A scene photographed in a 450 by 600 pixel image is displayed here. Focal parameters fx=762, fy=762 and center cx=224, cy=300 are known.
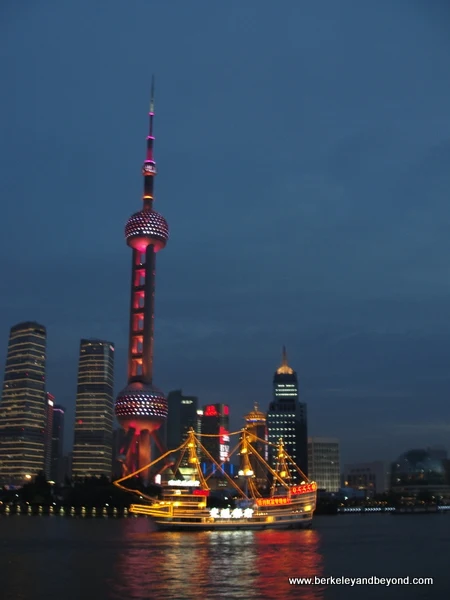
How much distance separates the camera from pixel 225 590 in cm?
5166

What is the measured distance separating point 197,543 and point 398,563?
94.0 feet

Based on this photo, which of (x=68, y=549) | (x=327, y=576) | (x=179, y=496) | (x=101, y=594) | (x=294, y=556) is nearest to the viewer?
(x=101, y=594)

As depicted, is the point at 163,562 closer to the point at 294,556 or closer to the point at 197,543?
the point at 294,556

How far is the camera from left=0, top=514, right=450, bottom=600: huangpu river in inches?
2005

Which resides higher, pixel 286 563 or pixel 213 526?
pixel 213 526

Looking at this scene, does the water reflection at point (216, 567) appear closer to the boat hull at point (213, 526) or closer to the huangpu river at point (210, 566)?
the huangpu river at point (210, 566)

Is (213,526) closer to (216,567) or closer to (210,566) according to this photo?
(210,566)

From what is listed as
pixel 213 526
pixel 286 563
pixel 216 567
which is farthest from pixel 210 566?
pixel 213 526

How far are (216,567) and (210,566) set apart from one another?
82cm

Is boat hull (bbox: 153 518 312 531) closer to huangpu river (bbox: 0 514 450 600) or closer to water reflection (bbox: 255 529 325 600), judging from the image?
water reflection (bbox: 255 529 325 600)

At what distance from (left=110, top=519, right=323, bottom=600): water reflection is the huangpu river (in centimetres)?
7

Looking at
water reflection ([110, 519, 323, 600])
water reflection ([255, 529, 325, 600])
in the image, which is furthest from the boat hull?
water reflection ([110, 519, 323, 600])

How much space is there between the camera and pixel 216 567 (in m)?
64.6

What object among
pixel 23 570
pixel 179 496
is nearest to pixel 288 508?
pixel 179 496
